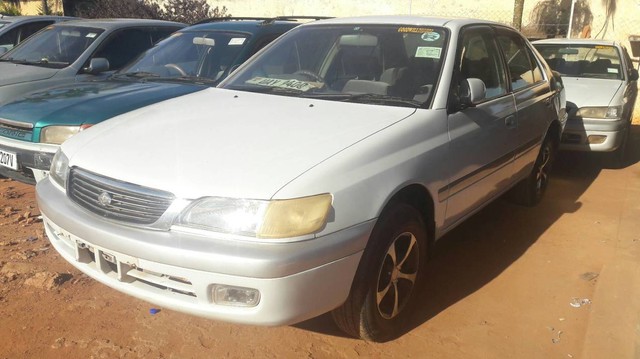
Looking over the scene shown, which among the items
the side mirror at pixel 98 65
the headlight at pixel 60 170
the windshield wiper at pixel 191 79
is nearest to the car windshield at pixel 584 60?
the windshield wiper at pixel 191 79

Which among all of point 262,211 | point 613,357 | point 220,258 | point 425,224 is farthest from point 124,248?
point 613,357

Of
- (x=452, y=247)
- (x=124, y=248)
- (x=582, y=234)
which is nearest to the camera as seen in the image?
(x=124, y=248)

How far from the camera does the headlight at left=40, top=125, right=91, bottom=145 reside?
4266 mm

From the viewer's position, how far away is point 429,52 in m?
3.60

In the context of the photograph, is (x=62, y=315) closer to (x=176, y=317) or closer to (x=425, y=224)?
(x=176, y=317)

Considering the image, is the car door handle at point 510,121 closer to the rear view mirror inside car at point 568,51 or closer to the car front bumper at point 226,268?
the car front bumper at point 226,268

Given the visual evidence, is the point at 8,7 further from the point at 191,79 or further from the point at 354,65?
the point at 354,65

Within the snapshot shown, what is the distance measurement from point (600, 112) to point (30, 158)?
19.4 ft

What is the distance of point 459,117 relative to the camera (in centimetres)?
344

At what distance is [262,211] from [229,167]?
32 cm

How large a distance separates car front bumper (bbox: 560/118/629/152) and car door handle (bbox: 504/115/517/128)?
2804 mm

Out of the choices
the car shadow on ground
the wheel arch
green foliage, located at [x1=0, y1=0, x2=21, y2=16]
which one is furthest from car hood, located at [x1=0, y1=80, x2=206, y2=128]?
green foliage, located at [x1=0, y1=0, x2=21, y2=16]

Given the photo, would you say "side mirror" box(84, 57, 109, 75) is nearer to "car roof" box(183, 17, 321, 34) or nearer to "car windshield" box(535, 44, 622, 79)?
"car roof" box(183, 17, 321, 34)

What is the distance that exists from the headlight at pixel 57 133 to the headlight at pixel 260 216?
2.28m
